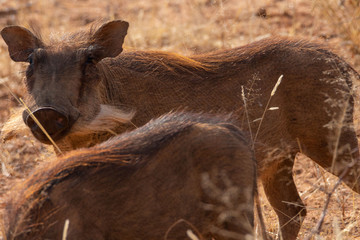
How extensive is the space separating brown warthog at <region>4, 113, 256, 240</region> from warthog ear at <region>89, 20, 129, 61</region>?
773 mm

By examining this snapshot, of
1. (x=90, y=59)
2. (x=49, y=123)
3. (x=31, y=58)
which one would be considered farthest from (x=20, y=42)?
(x=49, y=123)

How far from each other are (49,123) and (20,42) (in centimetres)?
73

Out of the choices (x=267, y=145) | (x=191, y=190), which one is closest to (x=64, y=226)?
(x=191, y=190)

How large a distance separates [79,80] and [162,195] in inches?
37.8

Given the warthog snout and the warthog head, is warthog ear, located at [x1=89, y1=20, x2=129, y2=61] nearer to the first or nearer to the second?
the warthog head

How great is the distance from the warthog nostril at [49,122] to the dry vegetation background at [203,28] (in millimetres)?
1177

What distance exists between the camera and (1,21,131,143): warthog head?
3.40 metres

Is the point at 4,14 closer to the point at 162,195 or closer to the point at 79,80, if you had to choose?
the point at 79,80

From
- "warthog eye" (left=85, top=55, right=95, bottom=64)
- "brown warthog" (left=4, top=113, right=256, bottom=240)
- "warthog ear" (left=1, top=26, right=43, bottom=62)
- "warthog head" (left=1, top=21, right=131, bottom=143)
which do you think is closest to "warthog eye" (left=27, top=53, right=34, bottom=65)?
"warthog head" (left=1, top=21, right=131, bottom=143)

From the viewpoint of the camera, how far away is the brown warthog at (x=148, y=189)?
274 centimetres

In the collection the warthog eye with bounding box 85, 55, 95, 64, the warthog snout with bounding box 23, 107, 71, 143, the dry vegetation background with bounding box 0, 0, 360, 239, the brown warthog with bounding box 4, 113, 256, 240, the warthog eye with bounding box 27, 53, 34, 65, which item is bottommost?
the dry vegetation background with bounding box 0, 0, 360, 239

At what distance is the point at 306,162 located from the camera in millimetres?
5211

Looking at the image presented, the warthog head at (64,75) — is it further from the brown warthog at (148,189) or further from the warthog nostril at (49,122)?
the brown warthog at (148,189)

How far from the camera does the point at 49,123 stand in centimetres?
336
